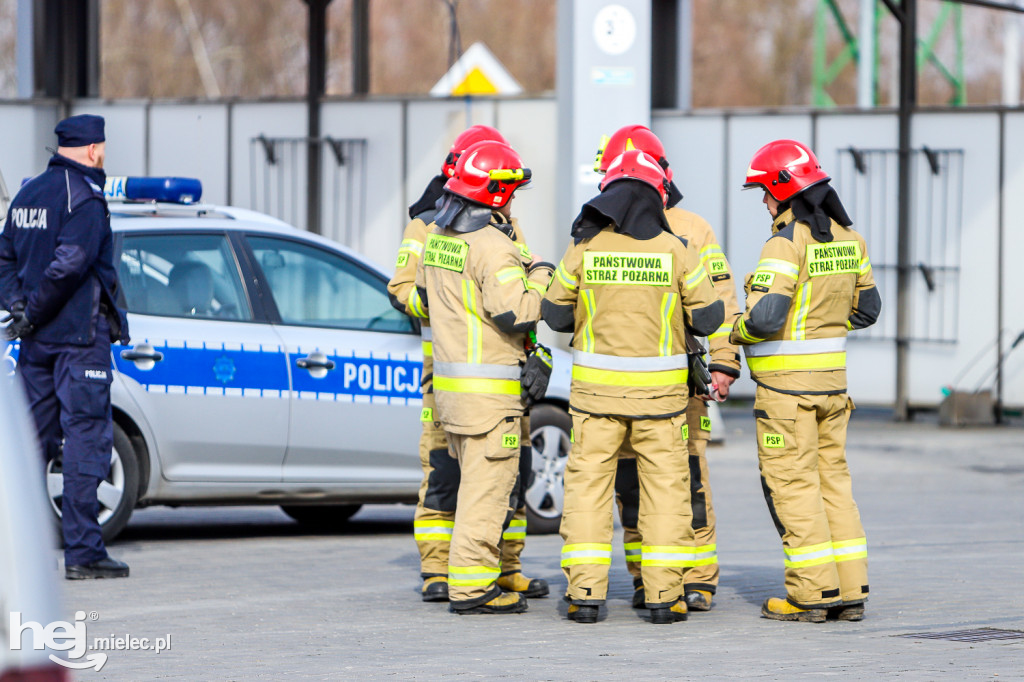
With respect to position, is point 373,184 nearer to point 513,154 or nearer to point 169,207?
point 169,207

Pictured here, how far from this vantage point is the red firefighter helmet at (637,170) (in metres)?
5.93

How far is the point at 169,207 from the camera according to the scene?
8.23 meters

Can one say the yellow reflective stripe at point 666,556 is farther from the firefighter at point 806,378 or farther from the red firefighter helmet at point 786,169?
the red firefighter helmet at point 786,169

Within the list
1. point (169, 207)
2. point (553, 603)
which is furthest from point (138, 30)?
point (553, 603)

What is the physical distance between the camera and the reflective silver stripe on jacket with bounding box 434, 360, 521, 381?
6.18 meters

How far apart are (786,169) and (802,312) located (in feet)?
1.88

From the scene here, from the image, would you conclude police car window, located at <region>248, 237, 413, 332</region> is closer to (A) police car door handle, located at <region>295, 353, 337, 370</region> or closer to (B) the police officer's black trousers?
(A) police car door handle, located at <region>295, 353, 337, 370</region>

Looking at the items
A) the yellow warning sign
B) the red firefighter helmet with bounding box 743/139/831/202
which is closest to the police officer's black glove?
the red firefighter helmet with bounding box 743/139/831/202

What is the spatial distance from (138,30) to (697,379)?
38018 mm

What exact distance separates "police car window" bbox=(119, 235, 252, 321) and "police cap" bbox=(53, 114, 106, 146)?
3.22 feet

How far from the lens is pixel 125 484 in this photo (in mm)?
7656

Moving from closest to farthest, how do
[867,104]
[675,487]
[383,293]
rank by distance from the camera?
1. [675,487]
2. [383,293]
3. [867,104]

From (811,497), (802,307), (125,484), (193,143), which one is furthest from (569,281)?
(193,143)

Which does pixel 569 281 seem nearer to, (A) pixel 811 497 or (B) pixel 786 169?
(B) pixel 786 169
